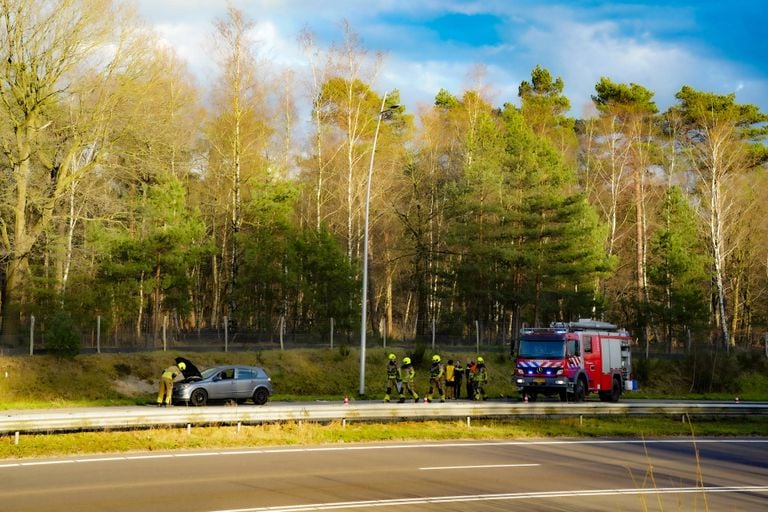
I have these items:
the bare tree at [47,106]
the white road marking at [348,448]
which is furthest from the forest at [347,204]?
the white road marking at [348,448]

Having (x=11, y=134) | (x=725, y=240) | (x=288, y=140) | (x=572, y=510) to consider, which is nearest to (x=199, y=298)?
(x=288, y=140)

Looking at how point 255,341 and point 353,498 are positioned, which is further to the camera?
point 255,341

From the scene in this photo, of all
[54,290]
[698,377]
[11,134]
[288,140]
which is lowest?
[698,377]

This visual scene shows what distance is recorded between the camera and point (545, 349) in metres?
30.6

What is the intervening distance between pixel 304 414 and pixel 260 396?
28.5ft

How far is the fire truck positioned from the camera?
1190 inches

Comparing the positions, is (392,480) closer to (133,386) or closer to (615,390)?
(615,390)

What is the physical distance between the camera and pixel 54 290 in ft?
132

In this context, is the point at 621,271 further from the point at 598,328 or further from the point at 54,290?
the point at 54,290

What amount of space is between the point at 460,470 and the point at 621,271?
56.9 meters

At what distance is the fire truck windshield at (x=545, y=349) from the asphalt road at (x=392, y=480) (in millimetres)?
10442

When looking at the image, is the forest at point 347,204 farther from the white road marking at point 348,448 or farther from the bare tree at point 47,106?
the white road marking at point 348,448

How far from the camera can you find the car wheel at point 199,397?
2844 centimetres

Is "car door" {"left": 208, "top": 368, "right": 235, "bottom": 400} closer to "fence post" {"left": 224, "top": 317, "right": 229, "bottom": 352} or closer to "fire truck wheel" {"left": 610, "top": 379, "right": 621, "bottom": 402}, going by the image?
"fence post" {"left": 224, "top": 317, "right": 229, "bottom": 352}
